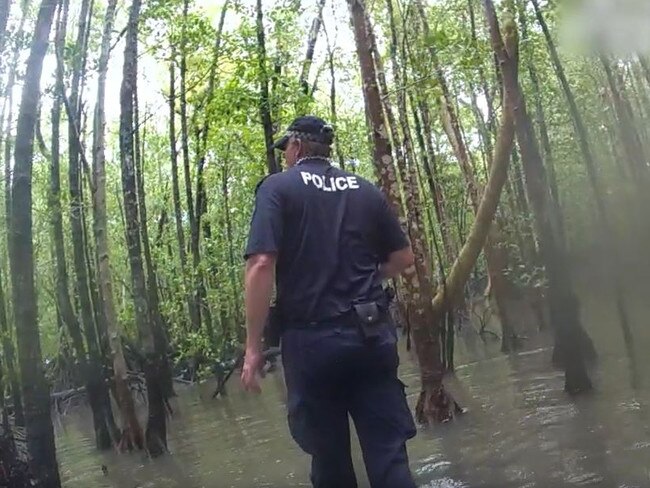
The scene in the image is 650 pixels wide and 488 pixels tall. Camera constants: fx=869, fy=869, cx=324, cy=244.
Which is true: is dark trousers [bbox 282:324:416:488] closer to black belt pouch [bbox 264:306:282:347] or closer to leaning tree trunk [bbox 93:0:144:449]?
black belt pouch [bbox 264:306:282:347]

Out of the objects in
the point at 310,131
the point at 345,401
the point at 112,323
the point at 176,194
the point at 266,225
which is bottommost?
the point at 345,401

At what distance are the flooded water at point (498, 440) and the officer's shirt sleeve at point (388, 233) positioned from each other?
186 centimetres

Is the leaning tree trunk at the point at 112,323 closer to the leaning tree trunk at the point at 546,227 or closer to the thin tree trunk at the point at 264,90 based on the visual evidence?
the thin tree trunk at the point at 264,90

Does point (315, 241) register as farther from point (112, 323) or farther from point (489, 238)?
point (489, 238)

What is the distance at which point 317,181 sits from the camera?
3.15m

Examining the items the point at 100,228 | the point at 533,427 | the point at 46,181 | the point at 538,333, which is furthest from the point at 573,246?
the point at 46,181

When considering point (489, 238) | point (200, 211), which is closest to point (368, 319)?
point (489, 238)

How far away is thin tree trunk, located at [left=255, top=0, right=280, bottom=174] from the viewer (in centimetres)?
1336

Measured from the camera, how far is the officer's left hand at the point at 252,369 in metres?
2.99

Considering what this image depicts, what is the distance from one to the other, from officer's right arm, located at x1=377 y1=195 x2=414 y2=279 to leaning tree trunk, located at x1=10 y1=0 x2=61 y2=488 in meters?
3.61

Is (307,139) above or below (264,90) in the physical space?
below

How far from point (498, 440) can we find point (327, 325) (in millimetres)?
3829

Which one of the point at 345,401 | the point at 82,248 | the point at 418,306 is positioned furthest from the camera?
the point at 82,248

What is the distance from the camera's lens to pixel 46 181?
67.8ft
